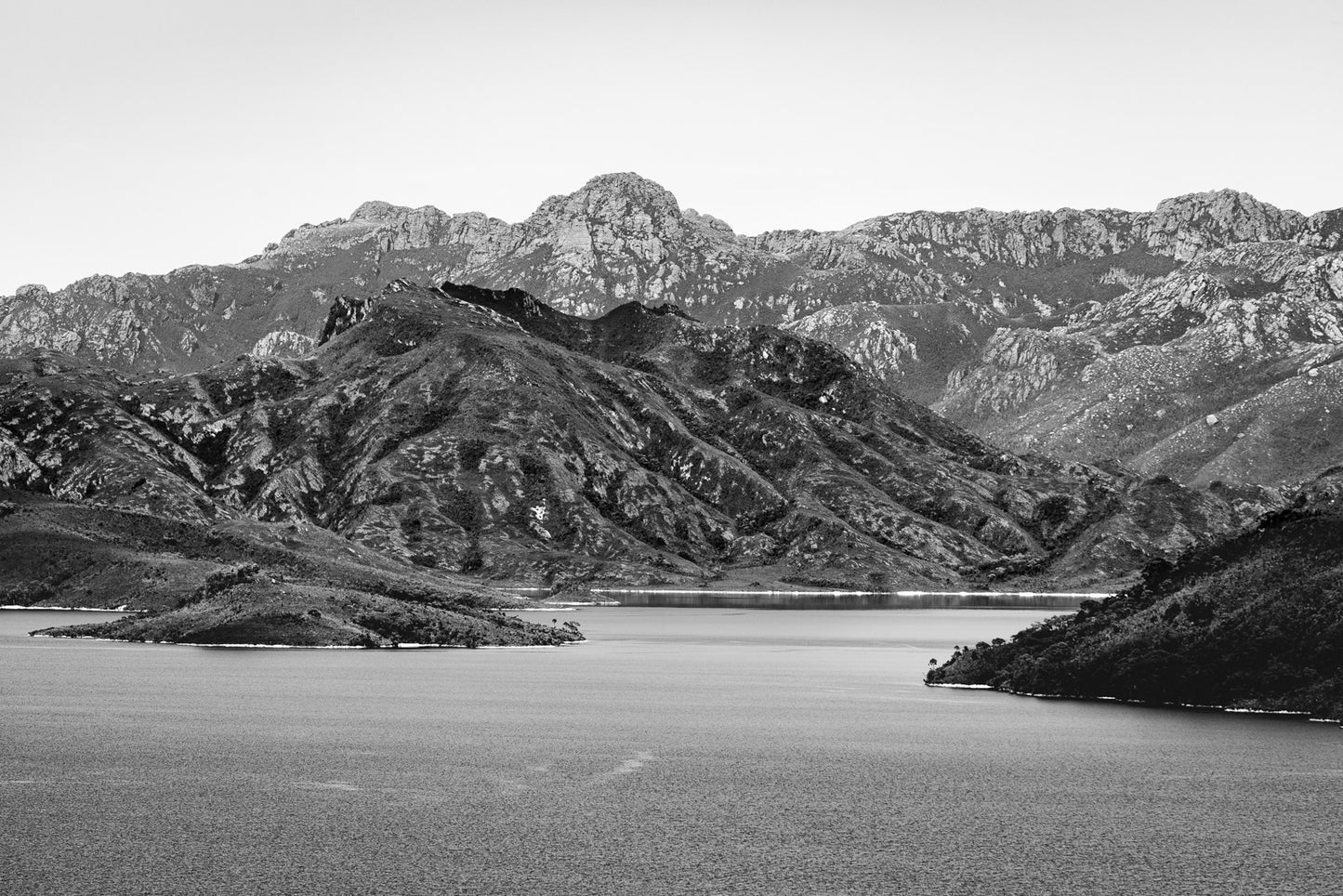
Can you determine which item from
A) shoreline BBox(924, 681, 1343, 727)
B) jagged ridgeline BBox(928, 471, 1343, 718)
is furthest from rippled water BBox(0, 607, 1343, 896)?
jagged ridgeline BBox(928, 471, 1343, 718)

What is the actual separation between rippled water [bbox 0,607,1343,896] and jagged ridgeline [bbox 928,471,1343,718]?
5591 millimetres

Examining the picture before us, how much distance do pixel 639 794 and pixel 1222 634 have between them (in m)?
64.8

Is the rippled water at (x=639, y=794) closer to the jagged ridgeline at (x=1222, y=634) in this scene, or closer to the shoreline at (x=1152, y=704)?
the shoreline at (x=1152, y=704)

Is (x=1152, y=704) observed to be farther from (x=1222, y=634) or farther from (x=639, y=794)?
(x=639, y=794)

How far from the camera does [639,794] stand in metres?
73.2

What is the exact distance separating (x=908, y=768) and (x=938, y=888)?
29602mm

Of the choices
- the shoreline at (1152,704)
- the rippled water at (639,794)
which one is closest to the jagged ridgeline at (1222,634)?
the shoreline at (1152,704)

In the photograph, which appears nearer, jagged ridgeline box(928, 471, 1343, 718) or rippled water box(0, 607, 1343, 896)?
rippled water box(0, 607, 1343, 896)

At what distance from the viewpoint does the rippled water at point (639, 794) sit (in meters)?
55.4

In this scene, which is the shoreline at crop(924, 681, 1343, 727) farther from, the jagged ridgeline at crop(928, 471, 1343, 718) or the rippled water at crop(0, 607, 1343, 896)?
the rippled water at crop(0, 607, 1343, 896)

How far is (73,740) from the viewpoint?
87938mm

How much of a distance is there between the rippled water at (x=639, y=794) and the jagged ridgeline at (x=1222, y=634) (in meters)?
5.59

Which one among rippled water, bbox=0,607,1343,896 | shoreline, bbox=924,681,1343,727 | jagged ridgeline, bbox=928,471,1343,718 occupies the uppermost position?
jagged ridgeline, bbox=928,471,1343,718

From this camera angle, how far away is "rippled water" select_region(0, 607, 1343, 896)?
5541cm
